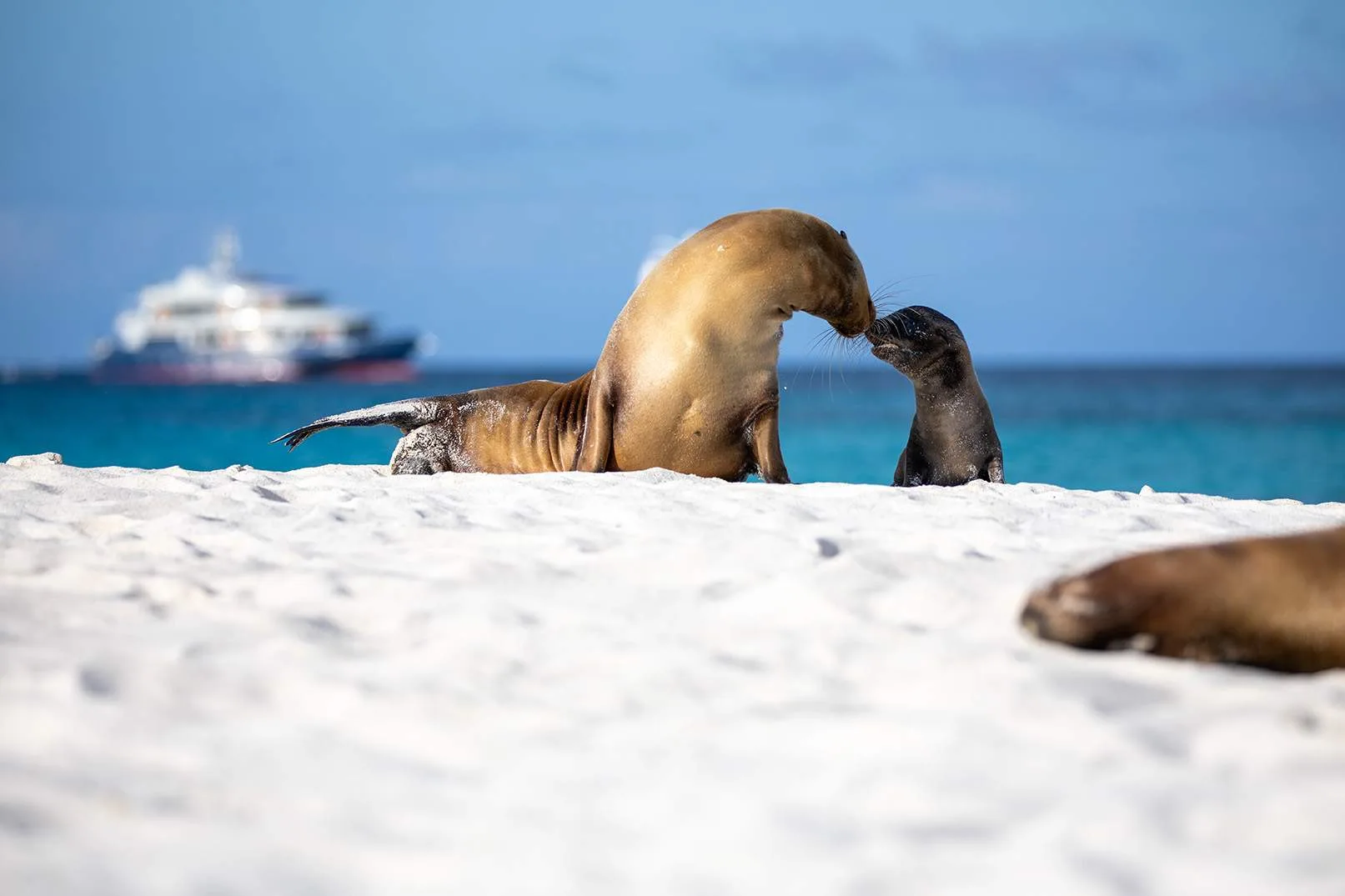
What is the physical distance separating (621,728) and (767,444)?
347cm

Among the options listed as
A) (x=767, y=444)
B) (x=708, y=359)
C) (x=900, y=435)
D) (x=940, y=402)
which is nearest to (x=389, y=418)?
(x=708, y=359)

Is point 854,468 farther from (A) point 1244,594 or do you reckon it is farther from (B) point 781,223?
(A) point 1244,594

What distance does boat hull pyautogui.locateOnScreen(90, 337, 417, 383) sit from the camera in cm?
6500

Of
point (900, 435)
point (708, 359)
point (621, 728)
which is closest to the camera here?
point (621, 728)

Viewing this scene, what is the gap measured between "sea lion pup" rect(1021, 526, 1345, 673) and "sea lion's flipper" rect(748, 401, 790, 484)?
312 centimetres

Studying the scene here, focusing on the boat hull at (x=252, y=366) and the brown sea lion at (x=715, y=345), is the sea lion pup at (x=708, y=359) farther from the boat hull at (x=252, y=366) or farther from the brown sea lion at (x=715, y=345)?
the boat hull at (x=252, y=366)

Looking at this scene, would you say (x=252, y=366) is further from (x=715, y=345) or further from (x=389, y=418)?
(x=715, y=345)

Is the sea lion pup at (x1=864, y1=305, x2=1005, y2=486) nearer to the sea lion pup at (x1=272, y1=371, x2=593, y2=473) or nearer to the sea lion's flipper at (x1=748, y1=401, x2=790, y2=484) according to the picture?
the sea lion's flipper at (x1=748, y1=401, x2=790, y2=484)

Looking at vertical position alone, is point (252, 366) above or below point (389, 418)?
below

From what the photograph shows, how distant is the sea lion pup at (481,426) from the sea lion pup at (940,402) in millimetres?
1481

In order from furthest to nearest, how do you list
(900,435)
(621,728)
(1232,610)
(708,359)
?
(900,435)
(708,359)
(1232,610)
(621,728)

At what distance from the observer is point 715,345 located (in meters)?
5.51

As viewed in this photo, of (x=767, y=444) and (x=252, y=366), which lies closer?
(x=767, y=444)

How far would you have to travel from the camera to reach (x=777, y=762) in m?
1.97
